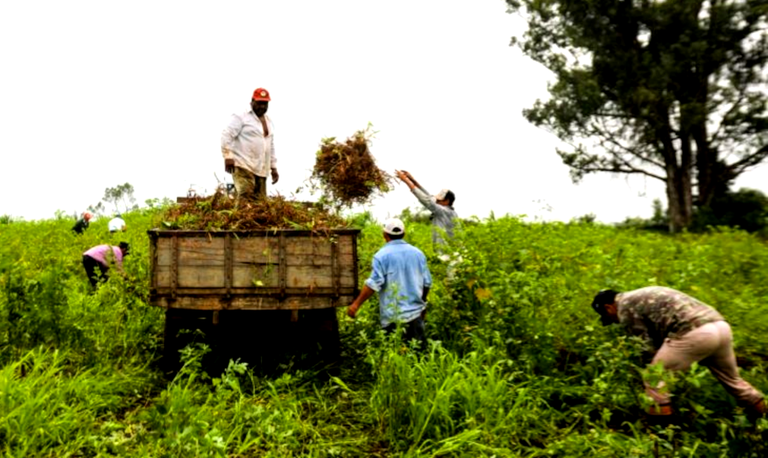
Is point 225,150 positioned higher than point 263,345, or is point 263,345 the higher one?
point 225,150

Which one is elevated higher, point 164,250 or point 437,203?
point 437,203

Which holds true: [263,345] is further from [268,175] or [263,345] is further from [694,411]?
[694,411]

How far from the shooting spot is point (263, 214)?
6.33m

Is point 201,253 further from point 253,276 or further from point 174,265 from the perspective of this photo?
point 253,276

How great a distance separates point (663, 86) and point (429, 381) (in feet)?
59.0

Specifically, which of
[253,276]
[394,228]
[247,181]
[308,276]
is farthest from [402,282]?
[247,181]

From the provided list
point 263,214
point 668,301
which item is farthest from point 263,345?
point 668,301

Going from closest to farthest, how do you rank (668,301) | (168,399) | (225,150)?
1. (168,399)
2. (668,301)
3. (225,150)

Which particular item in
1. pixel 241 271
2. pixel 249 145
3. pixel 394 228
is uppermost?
pixel 249 145

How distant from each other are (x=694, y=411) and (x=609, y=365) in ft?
2.64

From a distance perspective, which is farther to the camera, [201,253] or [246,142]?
[246,142]

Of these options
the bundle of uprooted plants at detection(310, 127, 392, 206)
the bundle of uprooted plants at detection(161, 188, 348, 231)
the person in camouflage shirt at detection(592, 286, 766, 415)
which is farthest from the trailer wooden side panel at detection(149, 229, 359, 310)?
the person in camouflage shirt at detection(592, 286, 766, 415)

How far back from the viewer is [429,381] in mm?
5418

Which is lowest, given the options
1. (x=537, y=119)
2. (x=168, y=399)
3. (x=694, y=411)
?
(x=694, y=411)
